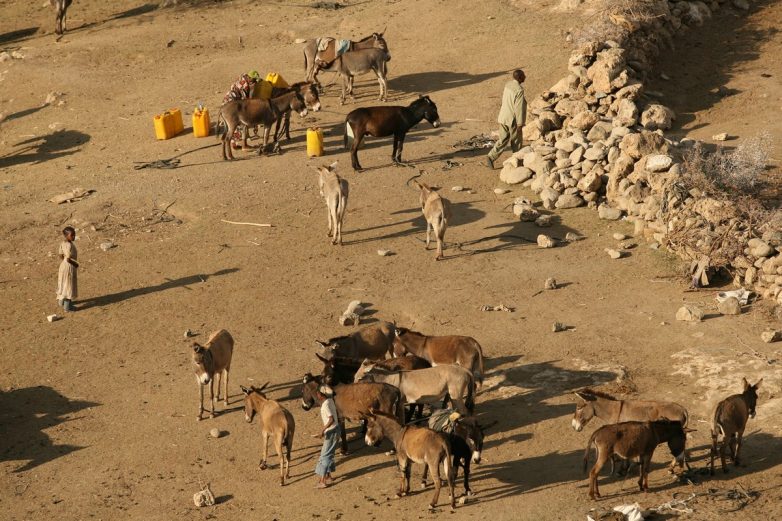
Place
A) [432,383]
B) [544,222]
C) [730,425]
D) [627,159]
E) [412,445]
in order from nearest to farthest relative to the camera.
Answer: [412,445] < [730,425] < [432,383] < [544,222] < [627,159]

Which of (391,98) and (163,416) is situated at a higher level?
(391,98)

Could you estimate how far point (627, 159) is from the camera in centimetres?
2238

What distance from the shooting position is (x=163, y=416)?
16.2m

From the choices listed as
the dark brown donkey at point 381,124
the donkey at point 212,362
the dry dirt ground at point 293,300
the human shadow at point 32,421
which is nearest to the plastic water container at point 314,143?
the dry dirt ground at point 293,300

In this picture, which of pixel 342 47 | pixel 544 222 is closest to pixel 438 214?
pixel 544 222

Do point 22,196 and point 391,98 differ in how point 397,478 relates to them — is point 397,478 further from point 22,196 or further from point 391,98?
point 391,98

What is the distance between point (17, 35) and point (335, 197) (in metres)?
18.3

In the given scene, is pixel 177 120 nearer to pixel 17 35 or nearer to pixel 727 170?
pixel 17 35

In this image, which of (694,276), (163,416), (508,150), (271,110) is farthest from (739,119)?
(163,416)

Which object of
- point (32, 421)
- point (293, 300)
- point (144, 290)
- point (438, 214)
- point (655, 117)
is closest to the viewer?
point (32, 421)

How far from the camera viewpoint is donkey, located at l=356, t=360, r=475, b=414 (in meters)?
15.0

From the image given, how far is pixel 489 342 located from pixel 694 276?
4.11m

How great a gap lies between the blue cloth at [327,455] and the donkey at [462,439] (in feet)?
3.97

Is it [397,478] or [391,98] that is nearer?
[397,478]
